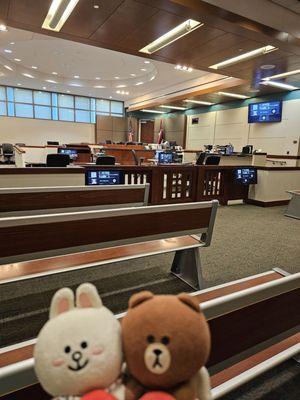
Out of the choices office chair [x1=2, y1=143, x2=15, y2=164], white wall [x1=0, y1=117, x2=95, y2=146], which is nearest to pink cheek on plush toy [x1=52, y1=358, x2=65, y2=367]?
office chair [x1=2, y1=143, x2=15, y2=164]

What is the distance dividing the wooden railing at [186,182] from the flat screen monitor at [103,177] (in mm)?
92

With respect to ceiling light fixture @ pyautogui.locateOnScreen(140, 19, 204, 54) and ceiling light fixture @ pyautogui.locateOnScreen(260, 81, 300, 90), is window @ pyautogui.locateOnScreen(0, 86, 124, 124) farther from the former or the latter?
ceiling light fixture @ pyautogui.locateOnScreen(140, 19, 204, 54)

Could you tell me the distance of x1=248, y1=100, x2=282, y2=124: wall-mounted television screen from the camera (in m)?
9.47

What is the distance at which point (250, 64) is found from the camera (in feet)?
21.2

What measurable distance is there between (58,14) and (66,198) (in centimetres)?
370

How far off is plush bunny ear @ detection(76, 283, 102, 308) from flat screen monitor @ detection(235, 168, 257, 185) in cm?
514

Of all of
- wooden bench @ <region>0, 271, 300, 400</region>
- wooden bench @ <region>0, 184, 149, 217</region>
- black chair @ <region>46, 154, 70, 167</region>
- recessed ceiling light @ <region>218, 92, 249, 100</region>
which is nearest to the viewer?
wooden bench @ <region>0, 271, 300, 400</region>

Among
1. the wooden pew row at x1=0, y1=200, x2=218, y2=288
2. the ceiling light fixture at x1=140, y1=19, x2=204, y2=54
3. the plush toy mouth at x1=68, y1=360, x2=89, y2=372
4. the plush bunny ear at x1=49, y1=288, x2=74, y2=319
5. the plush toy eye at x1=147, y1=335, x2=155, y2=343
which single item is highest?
the ceiling light fixture at x1=140, y1=19, x2=204, y2=54

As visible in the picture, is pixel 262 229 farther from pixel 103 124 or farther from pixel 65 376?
pixel 103 124

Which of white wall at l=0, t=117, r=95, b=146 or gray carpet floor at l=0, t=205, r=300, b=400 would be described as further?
white wall at l=0, t=117, r=95, b=146

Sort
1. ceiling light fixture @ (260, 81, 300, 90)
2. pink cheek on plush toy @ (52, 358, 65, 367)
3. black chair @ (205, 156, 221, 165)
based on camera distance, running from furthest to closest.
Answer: ceiling light fixture @ (260, 81, 300, 90) → black chair @ (205, 156, 221, 165) → pink cheek on plush toy @ (52, 358, 65, 367)

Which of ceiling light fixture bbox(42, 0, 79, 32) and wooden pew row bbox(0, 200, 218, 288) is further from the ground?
ceiling light fixture bbox(42, 0, 79, 32)

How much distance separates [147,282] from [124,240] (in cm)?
64

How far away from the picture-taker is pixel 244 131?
434 inches
